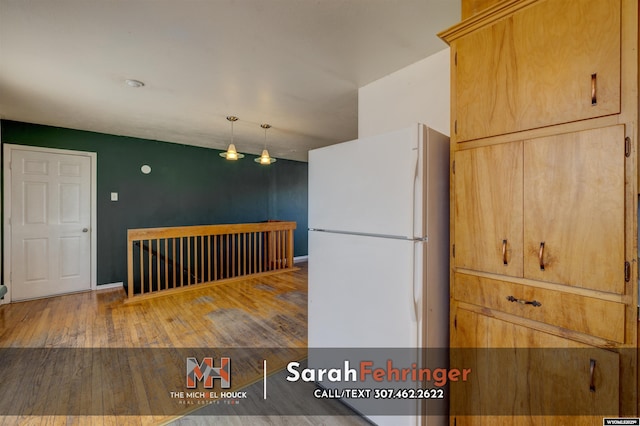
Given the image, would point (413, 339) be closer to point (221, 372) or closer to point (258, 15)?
point (221, 372)

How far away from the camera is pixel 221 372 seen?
2.24 m

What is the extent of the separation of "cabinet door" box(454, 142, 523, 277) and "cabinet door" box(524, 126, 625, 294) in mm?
39

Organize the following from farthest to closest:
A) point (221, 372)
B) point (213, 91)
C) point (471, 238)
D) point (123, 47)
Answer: point (213, 91) < point (221, 372) < point (123, 47) < point (471, 238)

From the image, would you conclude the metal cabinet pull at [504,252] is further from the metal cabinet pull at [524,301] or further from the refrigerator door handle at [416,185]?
the refrigerator door handle at [416,185]

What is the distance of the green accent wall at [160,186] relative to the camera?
4.28 m

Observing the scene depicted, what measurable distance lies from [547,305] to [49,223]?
5413 mm

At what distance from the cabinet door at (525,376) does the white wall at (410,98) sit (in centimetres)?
135

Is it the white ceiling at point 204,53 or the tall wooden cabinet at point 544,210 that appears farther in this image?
the white ceiling at point 204,53

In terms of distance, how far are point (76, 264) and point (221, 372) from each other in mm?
3426

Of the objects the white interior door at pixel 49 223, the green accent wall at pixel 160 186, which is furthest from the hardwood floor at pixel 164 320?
the green accent wall at pixel 160 186

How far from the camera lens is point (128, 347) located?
2562mm

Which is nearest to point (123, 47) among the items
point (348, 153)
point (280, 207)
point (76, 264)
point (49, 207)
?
point (348, 153)

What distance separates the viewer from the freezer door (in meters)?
1.37

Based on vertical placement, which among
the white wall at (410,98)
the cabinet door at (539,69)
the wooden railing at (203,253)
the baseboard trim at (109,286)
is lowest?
the baseboard trim at (109,286)
